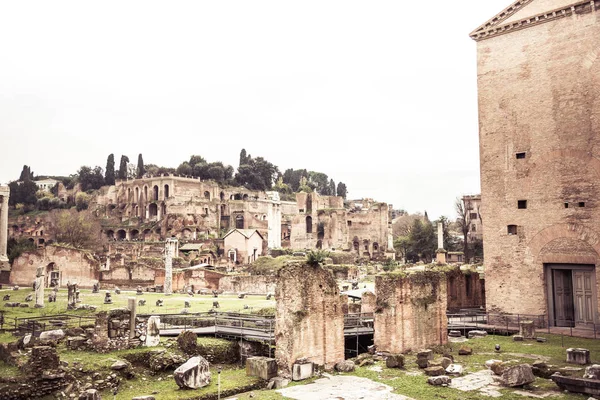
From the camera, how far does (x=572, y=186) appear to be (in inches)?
704

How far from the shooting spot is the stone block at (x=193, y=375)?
11422 millimetres

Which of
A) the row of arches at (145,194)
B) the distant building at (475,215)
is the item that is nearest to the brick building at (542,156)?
the distant building at (475,215)

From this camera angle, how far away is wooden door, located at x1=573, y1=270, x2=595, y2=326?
56.5ft

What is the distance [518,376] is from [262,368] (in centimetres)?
597

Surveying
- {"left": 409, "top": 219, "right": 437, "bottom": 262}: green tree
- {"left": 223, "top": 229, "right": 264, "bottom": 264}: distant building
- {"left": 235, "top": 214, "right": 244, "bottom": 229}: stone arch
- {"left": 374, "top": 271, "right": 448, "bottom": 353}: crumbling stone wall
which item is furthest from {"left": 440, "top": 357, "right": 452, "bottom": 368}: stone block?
{"left": 235, "top": 214, "right": 244, "bottom": 229}: stone arch

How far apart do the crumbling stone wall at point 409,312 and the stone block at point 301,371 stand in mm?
3009

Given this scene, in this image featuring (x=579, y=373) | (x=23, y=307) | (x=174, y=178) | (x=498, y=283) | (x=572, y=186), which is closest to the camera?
(x=579, y=373)

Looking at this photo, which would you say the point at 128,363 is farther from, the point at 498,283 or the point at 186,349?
the point at 498,283

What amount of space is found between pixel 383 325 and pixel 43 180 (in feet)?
351

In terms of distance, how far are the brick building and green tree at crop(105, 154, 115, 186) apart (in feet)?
254

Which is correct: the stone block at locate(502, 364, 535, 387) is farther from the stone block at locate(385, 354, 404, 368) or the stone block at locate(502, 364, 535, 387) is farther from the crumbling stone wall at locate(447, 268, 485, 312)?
the crumbling stone wall at locate(447, 268, 485, 312)

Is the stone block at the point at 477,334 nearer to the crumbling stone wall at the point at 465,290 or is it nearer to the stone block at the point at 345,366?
the crumbling stone wall at the point at 465,290

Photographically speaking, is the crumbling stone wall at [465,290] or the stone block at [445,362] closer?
the stone block at [445,362]

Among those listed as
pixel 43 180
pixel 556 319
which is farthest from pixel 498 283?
pixel 43 180
